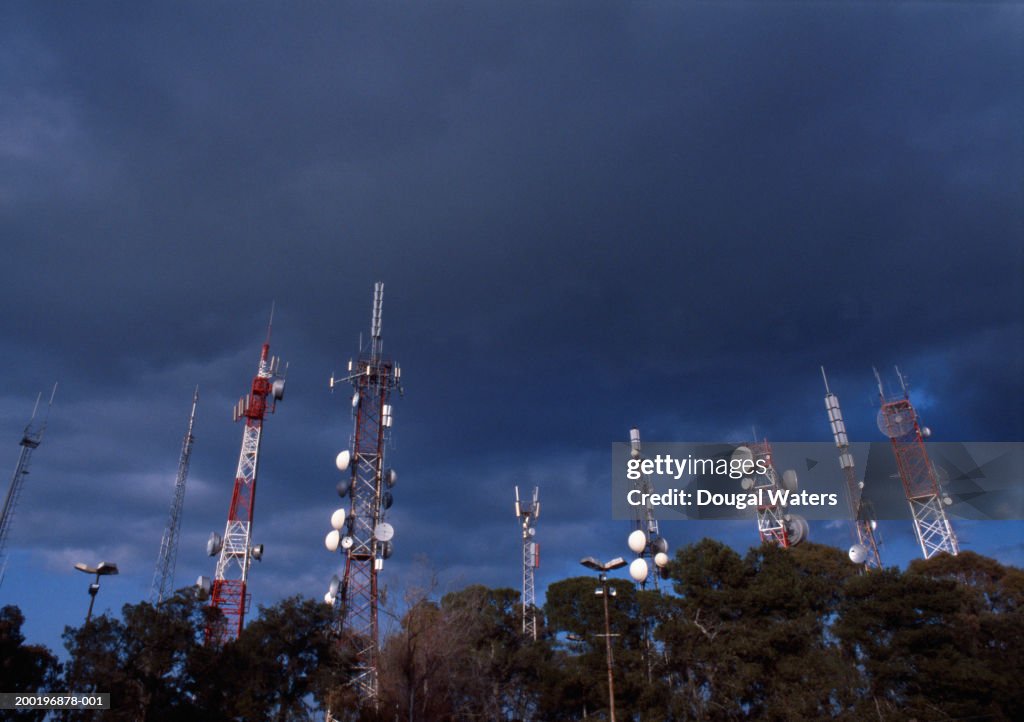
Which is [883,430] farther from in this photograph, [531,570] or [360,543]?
[360,543]

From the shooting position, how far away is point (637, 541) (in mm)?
41562

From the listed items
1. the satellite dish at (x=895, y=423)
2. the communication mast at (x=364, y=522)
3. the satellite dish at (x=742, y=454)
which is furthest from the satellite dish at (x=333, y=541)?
the satellite dish at (x=895, y=423)

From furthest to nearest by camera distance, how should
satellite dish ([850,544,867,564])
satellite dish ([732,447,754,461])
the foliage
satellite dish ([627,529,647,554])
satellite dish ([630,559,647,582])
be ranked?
satellite dish ([732,447,754,461])
satellite dish ([850,544,867,564])
satellite dish ([627,529,647,554])
satellite dish ([630,559,647,582])
the foliage

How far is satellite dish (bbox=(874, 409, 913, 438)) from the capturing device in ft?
200

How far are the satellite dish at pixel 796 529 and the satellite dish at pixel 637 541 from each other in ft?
66.7

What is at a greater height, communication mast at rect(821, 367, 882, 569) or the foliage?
communication mast at rect(821, 367, 882, 569)

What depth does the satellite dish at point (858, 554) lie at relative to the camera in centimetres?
5216

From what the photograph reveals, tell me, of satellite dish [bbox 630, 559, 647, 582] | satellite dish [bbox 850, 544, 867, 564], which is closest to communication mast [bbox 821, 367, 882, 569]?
satellite dish [bbox 850, 544, 867, 564]

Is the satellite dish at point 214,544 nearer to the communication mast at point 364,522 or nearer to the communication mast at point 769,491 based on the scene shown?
the communication mast at point 364,522

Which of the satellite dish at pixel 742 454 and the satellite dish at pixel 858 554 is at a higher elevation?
the satellite dish at pixel 742 454

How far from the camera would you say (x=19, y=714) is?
30.4m

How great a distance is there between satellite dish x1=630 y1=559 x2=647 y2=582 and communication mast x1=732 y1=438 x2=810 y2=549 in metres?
22.1

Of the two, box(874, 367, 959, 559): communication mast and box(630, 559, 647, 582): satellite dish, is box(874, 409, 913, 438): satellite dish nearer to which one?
box(874, 367, 959, 559): communication mast

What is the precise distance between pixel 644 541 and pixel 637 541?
496 millimetres
